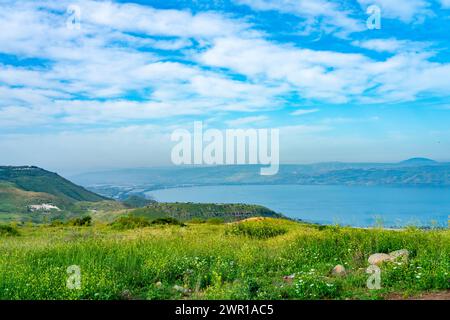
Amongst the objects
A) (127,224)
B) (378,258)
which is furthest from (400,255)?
(127,224)

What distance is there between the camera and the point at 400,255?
1176 centimetres

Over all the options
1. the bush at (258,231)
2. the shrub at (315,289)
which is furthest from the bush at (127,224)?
the shrub at (315,289)

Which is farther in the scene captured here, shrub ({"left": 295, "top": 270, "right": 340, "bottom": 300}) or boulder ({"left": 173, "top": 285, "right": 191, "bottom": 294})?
boulder ({"left": 173, "top": 285, "right": 191, "bottom": 294})

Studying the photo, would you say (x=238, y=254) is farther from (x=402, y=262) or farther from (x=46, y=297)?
(x=46, y=297)

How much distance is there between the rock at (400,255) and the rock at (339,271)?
4.99 feet

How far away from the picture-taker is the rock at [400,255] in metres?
11.3

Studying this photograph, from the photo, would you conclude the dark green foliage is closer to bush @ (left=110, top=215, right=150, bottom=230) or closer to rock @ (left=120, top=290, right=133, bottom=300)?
bush @ (left=110, top=215, right=150, bottom=230)

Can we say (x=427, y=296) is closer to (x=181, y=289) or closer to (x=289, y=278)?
(x=289, y=278)

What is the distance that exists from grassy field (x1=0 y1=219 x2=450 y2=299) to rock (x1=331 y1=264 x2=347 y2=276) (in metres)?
0.16

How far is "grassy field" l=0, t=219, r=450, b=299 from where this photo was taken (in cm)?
924

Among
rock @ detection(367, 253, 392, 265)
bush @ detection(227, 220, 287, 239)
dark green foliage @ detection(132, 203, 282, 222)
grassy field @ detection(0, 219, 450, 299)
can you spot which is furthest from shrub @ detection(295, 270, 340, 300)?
dark green foliage @ detection(132, 203, 282, 222)

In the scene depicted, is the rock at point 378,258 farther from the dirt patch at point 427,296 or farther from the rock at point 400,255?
the dirt patch at point 427,296
